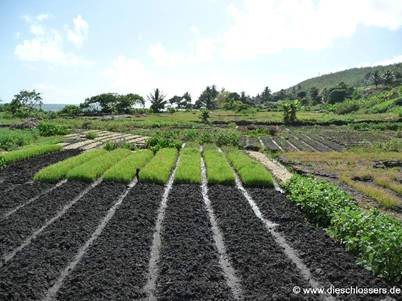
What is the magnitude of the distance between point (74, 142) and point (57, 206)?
17048mm

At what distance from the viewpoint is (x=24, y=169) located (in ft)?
54.2

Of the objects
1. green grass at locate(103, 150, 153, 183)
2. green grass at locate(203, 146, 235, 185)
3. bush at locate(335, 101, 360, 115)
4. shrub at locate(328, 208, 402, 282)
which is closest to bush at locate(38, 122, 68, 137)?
green grass at locate(103, 150, 153, 183)

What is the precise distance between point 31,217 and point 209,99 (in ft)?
228

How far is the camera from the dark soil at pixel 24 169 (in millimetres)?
14008

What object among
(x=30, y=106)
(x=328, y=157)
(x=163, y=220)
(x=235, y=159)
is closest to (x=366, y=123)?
(x=328, y=157)

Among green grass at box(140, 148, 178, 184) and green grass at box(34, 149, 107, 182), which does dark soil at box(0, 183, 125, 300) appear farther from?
green grass at box(34, 149, 107, 182)

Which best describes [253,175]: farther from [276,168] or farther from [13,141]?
[13,141]

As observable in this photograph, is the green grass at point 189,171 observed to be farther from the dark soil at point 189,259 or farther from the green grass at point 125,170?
the dark soil at point 189,259

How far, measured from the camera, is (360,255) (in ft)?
24.1

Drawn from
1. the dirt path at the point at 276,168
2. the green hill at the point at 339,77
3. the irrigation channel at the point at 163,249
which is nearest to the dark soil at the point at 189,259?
the irrigation channel at the point at 163,249

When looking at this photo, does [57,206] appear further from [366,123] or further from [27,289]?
[366,123]

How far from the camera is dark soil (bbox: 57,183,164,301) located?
6055 mm

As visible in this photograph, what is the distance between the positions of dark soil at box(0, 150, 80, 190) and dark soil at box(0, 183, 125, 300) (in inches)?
143

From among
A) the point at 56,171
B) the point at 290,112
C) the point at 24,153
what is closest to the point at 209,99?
the point at 290,112
